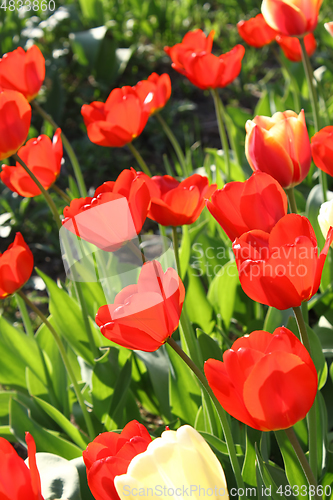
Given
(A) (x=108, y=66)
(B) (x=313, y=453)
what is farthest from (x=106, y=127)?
(A) (x=108, y=66)

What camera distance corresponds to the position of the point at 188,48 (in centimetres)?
144

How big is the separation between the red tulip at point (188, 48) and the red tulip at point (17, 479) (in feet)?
3.89

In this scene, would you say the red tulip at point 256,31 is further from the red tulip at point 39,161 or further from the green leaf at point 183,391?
the green leaf at point 183,391

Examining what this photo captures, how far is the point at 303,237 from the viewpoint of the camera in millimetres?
523

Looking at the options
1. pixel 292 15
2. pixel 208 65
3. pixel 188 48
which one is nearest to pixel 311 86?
pixel 292 15

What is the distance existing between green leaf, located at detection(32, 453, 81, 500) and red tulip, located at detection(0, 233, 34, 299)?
12.6 inches

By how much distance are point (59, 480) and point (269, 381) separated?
503mm

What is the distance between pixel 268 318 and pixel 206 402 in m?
0.31

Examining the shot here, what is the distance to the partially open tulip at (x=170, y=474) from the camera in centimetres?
42

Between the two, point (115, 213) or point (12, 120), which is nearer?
point (115, 213)

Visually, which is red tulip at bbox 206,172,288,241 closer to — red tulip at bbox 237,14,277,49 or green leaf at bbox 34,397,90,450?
green leaf at bbox 34,397,90,450

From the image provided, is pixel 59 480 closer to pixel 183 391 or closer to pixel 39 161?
pixel 183 391

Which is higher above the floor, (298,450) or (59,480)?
(298,450)

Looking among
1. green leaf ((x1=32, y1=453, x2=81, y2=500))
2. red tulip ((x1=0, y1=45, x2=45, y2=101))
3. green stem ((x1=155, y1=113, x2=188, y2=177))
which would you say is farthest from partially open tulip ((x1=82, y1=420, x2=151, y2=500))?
green stem ((x1=155, y1=113, x2=188, y2=177))
